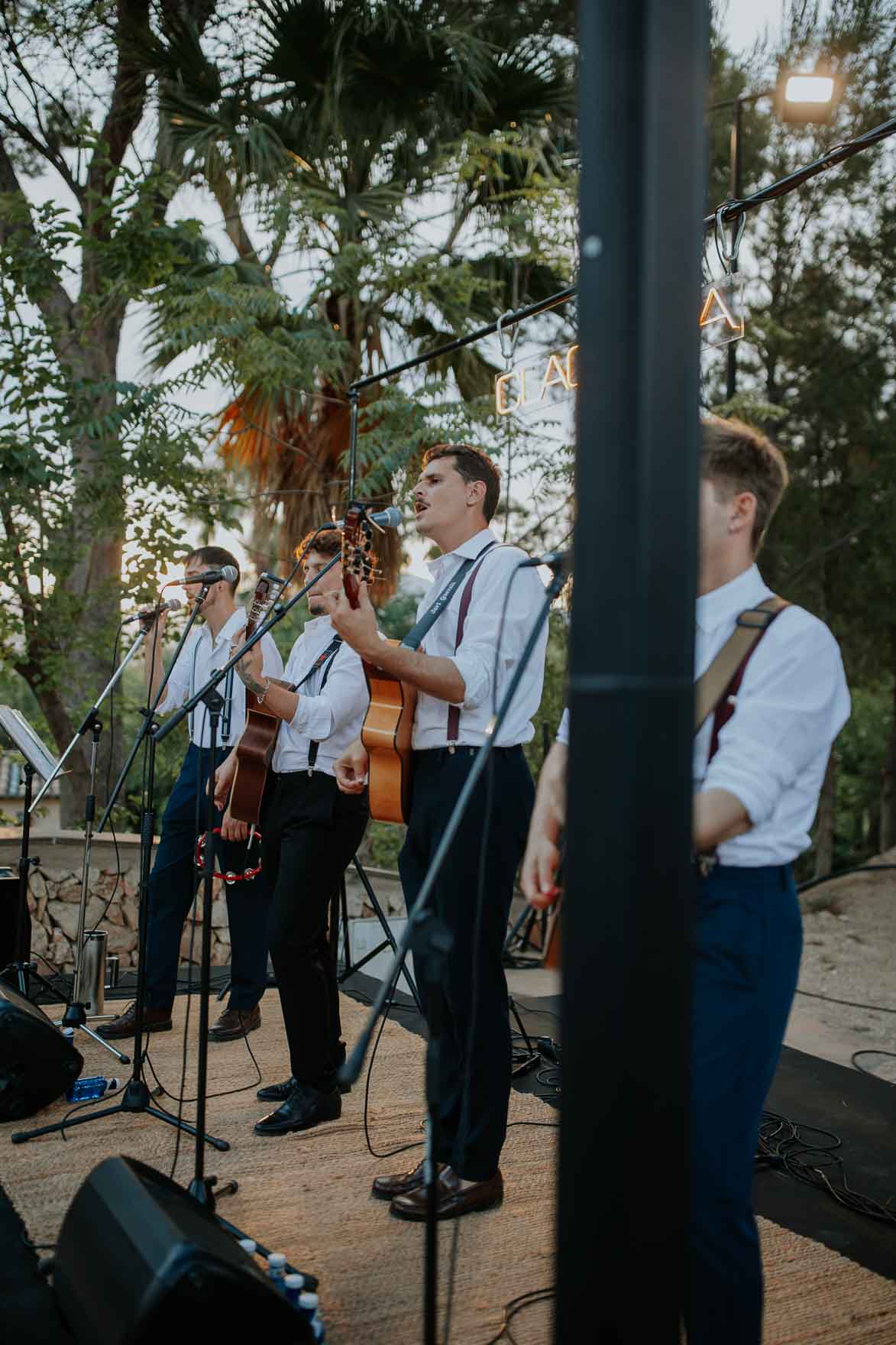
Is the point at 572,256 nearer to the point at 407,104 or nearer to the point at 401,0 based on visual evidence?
the point at 407,104

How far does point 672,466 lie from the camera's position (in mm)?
1244

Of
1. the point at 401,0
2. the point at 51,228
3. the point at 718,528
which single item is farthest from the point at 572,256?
the point at 718,528

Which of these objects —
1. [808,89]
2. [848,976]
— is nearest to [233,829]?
[848,976]

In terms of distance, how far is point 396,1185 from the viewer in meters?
2.90

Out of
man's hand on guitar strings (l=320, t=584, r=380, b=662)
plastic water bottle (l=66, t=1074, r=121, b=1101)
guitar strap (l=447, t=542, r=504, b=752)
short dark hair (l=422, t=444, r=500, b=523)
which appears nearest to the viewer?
man's hand on guitar strings (l=320, t=584, r=380, b=662)

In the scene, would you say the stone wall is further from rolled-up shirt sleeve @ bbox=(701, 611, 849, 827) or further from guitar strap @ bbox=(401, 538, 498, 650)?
rolled-up shirt sleeve @ bbox=(701, 611, 849, 827)

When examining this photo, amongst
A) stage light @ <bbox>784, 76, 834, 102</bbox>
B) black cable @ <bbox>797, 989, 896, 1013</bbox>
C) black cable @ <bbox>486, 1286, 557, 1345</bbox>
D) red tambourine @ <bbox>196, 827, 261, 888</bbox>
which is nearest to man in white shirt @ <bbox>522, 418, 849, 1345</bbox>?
black cable @ <bbox>486, 1286, 557, 1345</bbox>

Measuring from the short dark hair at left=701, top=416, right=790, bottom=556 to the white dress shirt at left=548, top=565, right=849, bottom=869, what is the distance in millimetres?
237

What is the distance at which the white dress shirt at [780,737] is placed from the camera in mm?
1655

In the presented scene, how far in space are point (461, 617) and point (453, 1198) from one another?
152 cm

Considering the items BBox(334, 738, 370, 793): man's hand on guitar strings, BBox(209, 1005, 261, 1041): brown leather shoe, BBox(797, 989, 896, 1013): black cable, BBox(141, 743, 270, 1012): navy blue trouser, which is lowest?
BBox(797, 989, 896, 1013): black cable

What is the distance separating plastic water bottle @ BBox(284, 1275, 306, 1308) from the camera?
214cm

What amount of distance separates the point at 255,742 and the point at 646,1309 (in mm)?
2834

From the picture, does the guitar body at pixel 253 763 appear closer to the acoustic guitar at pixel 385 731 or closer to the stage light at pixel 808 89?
the acoustic guitar at pixel 385 731
